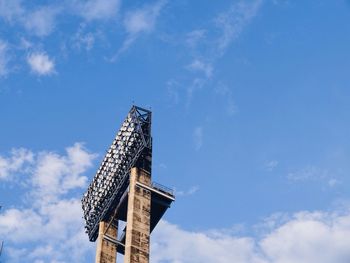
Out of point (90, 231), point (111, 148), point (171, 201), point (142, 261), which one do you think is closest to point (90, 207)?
point (90, 231)

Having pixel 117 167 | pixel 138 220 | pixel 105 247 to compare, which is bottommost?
pixel 138 220

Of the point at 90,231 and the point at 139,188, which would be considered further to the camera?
the point at 90,231

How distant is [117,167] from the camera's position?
289ft

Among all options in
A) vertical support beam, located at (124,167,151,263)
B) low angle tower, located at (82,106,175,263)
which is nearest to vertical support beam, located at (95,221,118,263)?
low angle tower, located at (82,106,175,263)

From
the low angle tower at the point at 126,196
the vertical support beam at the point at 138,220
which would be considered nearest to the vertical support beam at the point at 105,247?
the low angle tower at the point at 126,196

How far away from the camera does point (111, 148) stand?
91.7 meters

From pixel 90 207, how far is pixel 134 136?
14.7m

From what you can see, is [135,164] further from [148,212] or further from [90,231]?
[90,231]

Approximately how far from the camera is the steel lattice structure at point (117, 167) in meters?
85.7

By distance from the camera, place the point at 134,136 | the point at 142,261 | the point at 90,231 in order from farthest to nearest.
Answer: the point at 90,231 < the point at 134,136 < the point at 142,261

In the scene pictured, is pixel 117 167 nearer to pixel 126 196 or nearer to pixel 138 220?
pixel 126 196

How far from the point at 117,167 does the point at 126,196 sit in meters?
4.86

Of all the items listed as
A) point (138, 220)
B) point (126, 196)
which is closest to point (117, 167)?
point (126, 196)

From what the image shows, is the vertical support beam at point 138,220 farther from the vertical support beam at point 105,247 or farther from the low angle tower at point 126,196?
the vertical support beam at point 105,247
